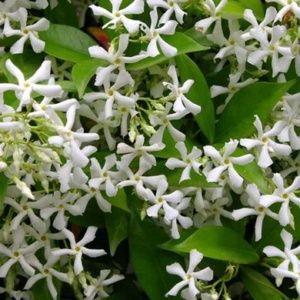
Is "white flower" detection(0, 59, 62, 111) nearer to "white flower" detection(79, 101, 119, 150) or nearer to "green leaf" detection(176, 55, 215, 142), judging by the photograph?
"white flower" detection(79, 101, 119, 150)

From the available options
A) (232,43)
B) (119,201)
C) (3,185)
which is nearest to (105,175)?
(119,201)

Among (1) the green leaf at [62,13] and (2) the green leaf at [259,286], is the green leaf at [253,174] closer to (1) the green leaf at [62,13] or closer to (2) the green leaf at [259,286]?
(2) the green leaf at [259,286]

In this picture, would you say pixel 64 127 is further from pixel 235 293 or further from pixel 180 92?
pixel 235 293

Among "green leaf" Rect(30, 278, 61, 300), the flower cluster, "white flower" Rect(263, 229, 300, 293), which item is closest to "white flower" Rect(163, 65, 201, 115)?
the flower cluster

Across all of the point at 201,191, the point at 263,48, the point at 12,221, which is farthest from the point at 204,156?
the point at 12,221

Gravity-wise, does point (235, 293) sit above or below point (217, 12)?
below

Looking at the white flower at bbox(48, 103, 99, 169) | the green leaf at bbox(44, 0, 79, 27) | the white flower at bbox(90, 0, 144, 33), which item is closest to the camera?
the white flower at bbox(48, 103, 99, 169)

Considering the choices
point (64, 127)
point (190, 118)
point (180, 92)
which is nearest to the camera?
point (64, 127)

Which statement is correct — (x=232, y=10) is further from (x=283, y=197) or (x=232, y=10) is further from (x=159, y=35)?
(x=283, y=197)
